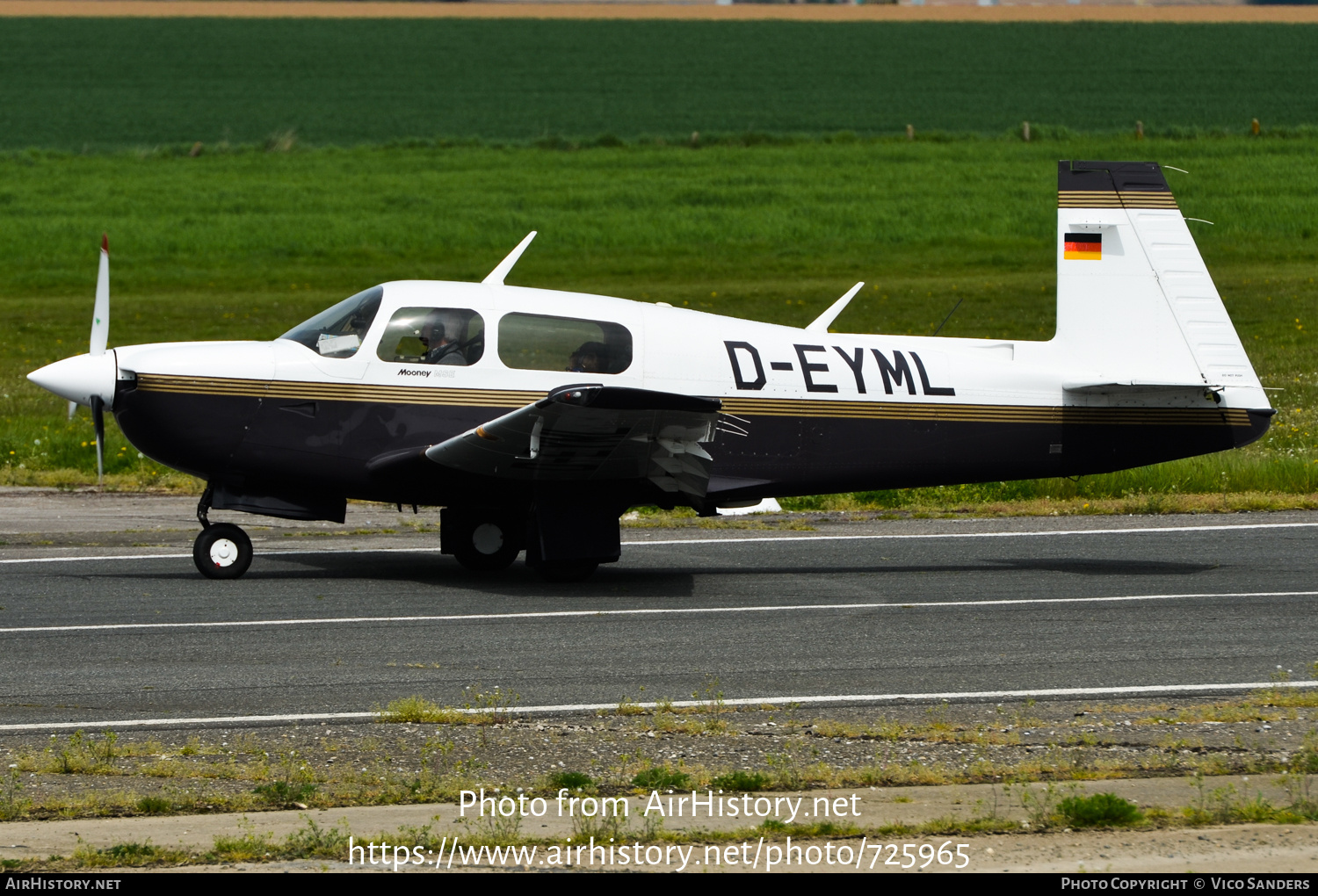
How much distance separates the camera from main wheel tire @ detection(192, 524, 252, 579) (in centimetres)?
1215

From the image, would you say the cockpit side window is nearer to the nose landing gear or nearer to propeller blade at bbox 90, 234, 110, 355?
the nose landing gear

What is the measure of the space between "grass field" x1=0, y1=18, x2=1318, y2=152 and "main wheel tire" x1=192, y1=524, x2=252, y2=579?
44898 millimetres

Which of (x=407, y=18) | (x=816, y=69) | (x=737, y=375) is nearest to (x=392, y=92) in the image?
(x=816, y=69)

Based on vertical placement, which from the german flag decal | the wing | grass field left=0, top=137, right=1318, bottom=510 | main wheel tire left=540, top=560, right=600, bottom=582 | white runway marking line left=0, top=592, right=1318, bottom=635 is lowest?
white runway marking line left=0, top=592, right=1318, bottom=635

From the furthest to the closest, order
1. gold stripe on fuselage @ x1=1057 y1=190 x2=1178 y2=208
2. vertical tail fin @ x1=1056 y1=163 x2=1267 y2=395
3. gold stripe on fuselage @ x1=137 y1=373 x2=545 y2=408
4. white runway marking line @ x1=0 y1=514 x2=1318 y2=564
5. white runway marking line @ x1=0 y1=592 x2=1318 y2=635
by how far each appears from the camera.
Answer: white runway marking line @ x1=0 y1=514 x2=1318 y2=564
gold stripe on fuselage @ x1=1057 y1=190 x2=1178 y2=208
vertical tail fin @ x1=1056 y1=163 x2=1267 y2=395
gold stripe on fuselage @ x1=137 y1=373 x2=545 y2=408
white runway marking line @ x1=0 y1=592 x2=1318 y2=635

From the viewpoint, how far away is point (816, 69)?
7462 cm

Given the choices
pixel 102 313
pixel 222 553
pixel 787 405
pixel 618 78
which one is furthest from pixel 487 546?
pixel 618 78

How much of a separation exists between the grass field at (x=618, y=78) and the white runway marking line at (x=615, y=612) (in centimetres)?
4336

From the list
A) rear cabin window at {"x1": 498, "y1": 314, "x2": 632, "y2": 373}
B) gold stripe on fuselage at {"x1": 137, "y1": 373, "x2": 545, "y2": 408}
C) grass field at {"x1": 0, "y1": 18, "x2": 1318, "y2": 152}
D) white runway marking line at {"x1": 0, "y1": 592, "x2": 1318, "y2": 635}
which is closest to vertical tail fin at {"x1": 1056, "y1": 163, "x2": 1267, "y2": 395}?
white runway marking line at {"x1": 0, "y1": 592, "x2": 1318, "y2": 635}

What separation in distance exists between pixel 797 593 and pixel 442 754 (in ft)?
16.1

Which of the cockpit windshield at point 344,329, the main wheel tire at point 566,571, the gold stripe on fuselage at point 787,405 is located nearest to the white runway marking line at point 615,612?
the main wheel tire at point 566,571

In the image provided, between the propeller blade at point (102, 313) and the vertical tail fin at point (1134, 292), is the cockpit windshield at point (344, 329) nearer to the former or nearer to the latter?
the propeller blade at point (102, 313)

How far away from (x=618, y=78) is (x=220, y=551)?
210 feet

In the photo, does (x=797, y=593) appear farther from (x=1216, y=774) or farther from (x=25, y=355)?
(x=25, y=355)
